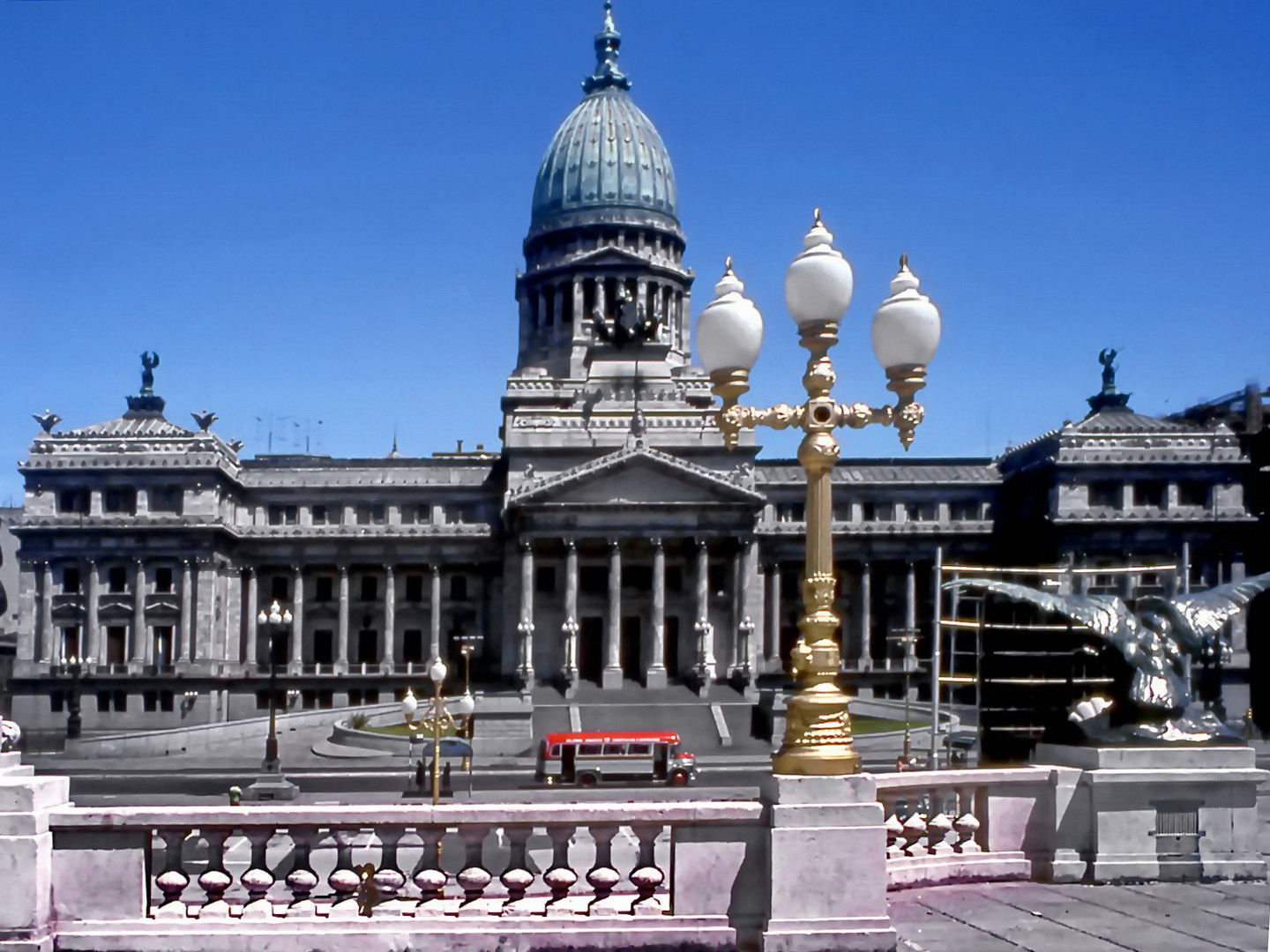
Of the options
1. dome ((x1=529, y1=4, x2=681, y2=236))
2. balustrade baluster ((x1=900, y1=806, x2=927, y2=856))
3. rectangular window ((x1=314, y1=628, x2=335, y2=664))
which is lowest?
rectangular window ((x1=314, y1=628, x2=335, y2=664))

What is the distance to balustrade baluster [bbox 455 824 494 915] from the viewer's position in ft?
44.1

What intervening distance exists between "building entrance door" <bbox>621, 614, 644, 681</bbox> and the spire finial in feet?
177

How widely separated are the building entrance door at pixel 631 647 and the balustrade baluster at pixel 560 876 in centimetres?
7686

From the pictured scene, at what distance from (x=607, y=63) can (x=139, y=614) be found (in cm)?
6476

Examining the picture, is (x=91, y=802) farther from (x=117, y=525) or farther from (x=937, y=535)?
(x=937, y=535)

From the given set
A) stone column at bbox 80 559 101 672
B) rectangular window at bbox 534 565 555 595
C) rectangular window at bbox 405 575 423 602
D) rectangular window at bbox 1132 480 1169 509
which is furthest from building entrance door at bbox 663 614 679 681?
stone column at bbox 80 559 101 672

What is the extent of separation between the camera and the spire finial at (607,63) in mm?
123500

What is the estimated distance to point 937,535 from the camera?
9744 cm

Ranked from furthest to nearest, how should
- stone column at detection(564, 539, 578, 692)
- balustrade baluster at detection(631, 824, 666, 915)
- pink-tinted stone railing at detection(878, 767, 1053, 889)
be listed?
1. stone column at detection(564, 539, 578, 692)
2. pink-tinted stone railing at detection(878, 767, 1053, 889)
3. balustrade baluster at detection(631, 824, 666, 915)

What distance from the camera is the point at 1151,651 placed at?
17.5 meters

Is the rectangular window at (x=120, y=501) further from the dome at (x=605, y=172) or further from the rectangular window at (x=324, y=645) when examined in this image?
the dome at (x=605, y=172)

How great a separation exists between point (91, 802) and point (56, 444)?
53092 mm

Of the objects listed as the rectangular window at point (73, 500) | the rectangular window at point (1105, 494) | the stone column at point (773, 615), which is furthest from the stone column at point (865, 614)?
the rectangular window at point (73, 500)

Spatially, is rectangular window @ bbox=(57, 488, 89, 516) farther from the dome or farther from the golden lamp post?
the golden lamp post
